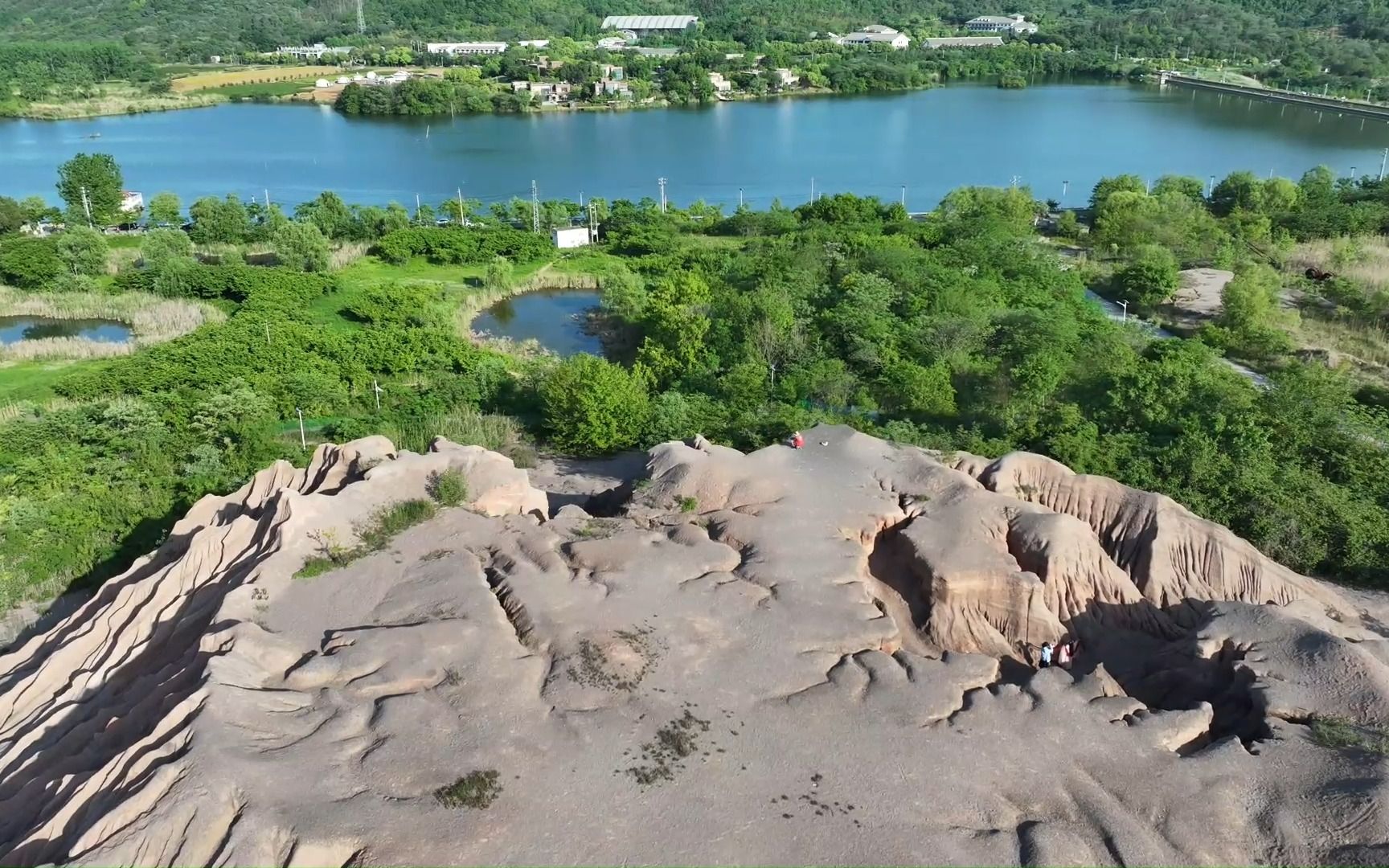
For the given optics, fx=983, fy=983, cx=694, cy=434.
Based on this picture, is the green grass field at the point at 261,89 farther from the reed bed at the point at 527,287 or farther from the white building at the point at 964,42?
the reed bed at the point at 527,287

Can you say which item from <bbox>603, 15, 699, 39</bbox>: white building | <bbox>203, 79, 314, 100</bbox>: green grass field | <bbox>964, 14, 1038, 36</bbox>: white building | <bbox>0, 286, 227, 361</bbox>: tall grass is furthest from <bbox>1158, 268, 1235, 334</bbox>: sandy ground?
<bbox>603, 15, 699, 39</bbox>: white building

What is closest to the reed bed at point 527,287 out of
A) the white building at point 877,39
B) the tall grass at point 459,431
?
the tall grass at point 459,431

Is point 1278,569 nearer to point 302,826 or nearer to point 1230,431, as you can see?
point 1230,431

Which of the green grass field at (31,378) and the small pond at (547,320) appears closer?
the green grass field at (31,378)

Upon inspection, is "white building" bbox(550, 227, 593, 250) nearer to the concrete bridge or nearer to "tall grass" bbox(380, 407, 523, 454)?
"tall grass" bbox(380, 407, 523, 454)

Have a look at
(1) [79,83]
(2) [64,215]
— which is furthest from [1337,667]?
(1) [79,83]

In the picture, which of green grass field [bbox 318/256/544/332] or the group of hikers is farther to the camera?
green grass field [bbox 318/256/544/332]

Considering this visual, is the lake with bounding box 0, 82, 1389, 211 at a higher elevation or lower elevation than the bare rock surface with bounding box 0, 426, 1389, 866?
higher
